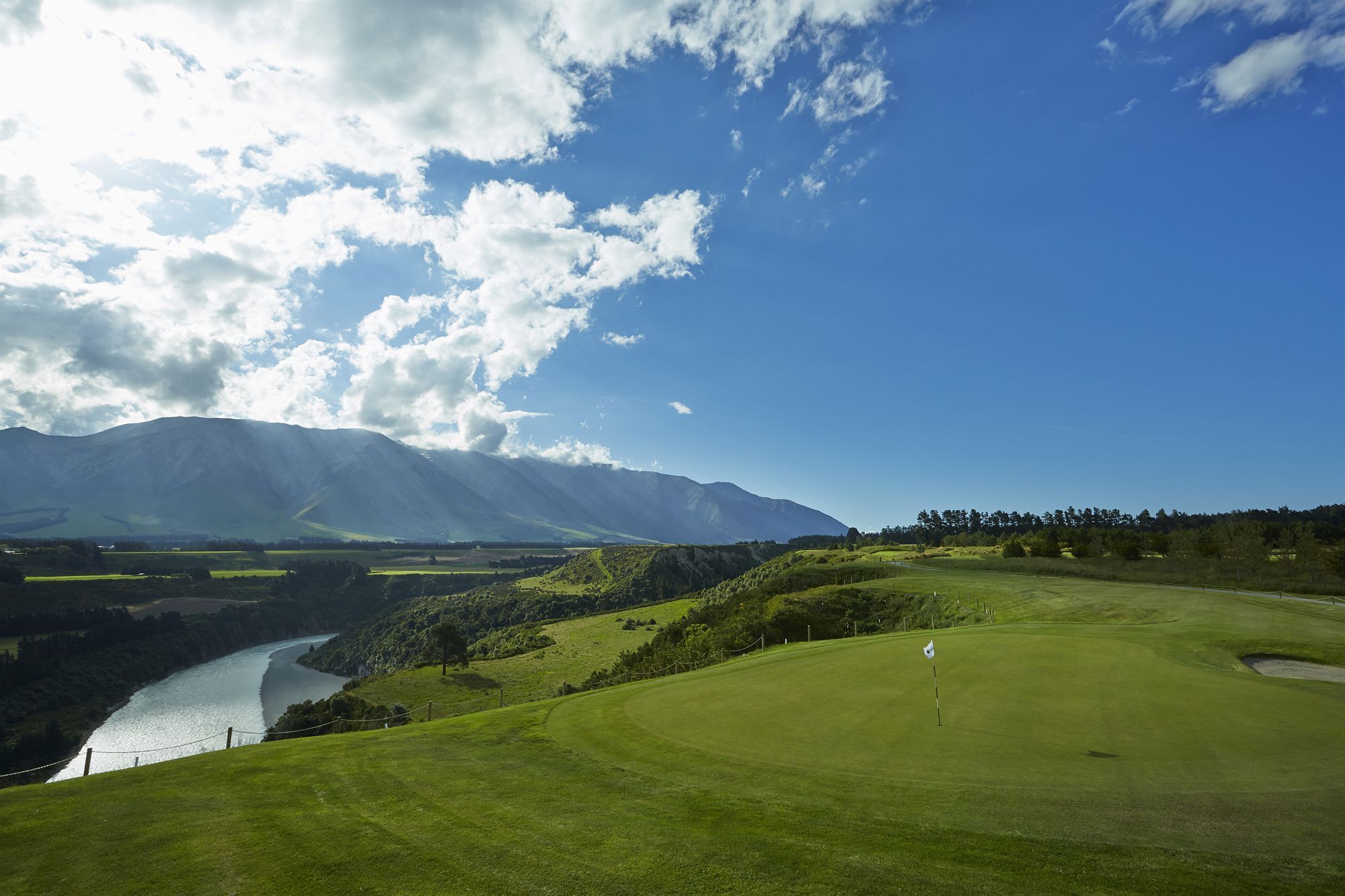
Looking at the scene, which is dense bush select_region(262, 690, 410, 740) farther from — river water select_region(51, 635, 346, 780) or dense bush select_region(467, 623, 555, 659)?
dense bush select_region(467, 623, 555, 659)

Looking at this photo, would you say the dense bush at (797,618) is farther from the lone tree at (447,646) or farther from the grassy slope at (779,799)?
the lone tree at (447,646)

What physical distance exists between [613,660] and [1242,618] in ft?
218

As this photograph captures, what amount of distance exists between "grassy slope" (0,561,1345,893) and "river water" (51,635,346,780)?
224 ft

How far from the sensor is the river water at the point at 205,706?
78750 mm

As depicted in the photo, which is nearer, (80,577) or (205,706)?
(205,706)

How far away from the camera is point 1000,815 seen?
11.5 meters

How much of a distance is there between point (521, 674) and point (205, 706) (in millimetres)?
59683

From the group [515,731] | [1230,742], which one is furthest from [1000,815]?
[515,731]

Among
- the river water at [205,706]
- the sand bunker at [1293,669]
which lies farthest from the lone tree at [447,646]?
the sand bunker at [1293,669]

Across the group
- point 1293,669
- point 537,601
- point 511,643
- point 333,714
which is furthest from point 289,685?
point 1293,669

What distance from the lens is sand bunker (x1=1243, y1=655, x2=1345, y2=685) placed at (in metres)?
22.3

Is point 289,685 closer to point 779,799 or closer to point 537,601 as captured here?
point 537,601

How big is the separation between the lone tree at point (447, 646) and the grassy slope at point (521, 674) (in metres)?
1.73

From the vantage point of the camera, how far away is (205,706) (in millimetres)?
98750
